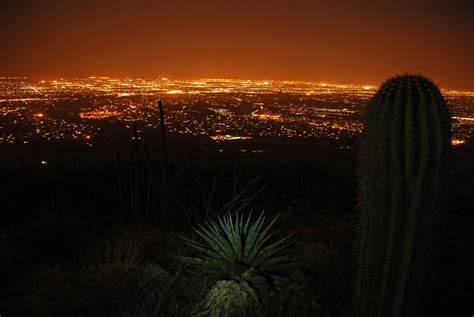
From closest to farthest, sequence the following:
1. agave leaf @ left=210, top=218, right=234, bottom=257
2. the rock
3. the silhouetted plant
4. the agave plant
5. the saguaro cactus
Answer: the saguaro cactus
the rock
the agave plant
agave leaf @ left=210, top=218, right=234, bottom=257
the silhouetted plant

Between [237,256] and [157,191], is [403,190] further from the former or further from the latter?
[157,191]

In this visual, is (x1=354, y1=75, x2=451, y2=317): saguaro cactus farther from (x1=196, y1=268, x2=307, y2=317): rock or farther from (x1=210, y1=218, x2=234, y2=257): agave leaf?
(x1=210, y1=218, x2=234, y2=257): agave leaf

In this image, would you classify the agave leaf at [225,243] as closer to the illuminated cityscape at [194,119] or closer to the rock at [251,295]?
the rock at [251,295]

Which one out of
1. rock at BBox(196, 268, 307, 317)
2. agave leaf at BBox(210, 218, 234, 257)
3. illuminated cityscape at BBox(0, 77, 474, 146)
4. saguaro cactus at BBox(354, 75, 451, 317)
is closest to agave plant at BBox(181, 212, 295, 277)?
agave leaf at BBox(210, 218, 234, 257)

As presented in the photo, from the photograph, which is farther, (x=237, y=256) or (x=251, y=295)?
(x=237, y=256)

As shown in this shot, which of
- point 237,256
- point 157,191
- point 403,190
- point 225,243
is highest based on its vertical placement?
point 403,190

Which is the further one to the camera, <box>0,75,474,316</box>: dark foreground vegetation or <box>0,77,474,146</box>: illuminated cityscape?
<box>0,77,474,146</box>: illuminated cityscape

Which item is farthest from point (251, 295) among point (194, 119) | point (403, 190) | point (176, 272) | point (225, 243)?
point (194, 119)

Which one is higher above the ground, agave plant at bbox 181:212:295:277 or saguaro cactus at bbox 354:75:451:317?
saguaro cactus at bbox 354:75:451:317
